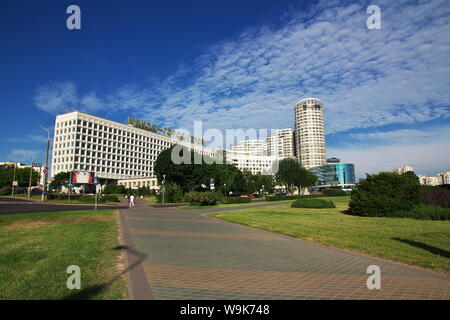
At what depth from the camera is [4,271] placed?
552 cm

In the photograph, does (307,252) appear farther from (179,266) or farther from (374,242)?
(179,266)

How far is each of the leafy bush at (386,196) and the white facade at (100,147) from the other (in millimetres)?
89273

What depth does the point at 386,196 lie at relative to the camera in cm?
1920

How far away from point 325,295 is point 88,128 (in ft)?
336

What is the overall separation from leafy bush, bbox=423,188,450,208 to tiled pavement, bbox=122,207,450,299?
18272 mm

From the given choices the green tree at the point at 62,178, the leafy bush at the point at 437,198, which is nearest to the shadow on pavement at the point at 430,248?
the leafy bush at the point at 437,198

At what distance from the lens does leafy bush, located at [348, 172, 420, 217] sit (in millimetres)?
18812

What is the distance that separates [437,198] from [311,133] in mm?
162771

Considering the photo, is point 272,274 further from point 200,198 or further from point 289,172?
point 289,172

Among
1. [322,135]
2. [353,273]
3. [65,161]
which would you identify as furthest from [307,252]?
[322,135]

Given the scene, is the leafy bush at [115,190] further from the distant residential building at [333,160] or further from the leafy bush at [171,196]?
the distant residential building at [333,160]

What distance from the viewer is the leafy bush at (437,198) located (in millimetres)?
20542
